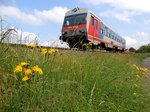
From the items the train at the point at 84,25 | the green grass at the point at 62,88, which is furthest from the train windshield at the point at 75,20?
the green grass at the point at 62,88

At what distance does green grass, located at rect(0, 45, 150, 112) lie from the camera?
119 inches

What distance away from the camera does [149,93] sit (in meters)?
5.24

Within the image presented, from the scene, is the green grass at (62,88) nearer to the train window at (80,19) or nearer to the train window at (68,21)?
the train window at (80,19)

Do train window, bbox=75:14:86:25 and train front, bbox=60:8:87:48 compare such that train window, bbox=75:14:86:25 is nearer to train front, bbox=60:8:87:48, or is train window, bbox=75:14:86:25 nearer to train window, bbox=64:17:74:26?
train front, bbox=60:8:87:48

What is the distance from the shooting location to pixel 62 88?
11.6ft

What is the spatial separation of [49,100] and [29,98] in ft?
0.73

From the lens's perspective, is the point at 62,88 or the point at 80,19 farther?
the point at 80,19

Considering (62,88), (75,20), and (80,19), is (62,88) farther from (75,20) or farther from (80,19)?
(80,19)

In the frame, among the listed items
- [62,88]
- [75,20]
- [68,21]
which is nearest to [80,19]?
[75,20]

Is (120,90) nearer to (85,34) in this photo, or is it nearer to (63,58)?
(63,58)

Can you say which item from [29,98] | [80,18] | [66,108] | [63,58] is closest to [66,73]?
[63,58]

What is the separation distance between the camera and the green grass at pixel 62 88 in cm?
302

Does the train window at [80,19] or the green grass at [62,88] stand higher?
the train window at [80,19]

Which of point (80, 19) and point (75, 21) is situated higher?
point (80, 19)
